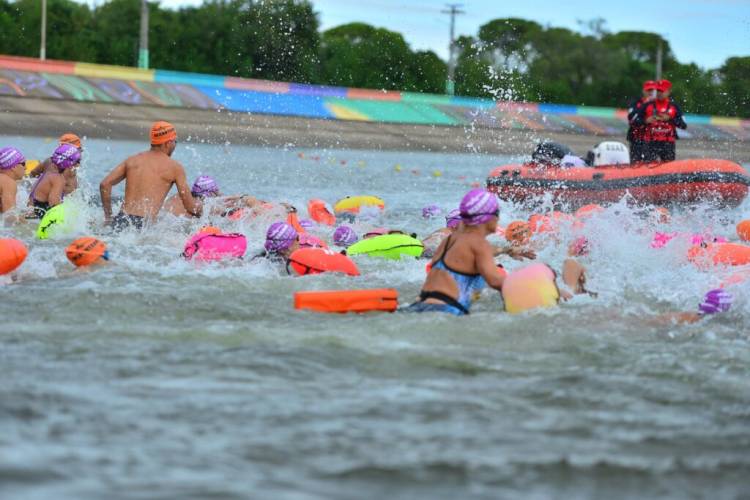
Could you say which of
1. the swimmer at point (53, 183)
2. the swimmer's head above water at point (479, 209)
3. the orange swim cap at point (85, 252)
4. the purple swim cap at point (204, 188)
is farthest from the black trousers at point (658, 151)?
the orange swim cap at point (85, 252)

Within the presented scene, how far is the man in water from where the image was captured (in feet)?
41.1

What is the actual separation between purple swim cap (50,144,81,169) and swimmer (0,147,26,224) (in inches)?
16.9

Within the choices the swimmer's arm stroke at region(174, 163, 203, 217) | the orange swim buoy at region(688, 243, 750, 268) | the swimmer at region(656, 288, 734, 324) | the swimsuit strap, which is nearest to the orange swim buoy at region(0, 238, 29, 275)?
the swimmer's arm stroke at region(174, 163, 203, 217)

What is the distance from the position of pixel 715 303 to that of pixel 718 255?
2.50 metres

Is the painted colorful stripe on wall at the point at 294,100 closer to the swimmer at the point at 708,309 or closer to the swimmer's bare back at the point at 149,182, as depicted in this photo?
the swimmer's bare back at the point at 149,182

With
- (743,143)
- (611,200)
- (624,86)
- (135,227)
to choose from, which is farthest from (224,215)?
(624,86)

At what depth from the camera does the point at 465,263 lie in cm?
856

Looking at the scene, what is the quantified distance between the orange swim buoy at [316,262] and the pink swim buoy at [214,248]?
0.71 metres

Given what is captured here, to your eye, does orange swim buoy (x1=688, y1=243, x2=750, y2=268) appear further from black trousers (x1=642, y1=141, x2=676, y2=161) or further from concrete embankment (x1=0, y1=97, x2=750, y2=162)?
concrete embankment (x1=0, y1=97, x2=750, y2=162)

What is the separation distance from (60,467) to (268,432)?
1.10 metres

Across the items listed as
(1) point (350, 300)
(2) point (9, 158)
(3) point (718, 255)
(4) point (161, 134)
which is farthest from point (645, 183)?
(1) point (350, 300)

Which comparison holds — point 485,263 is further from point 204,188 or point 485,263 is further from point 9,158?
point 9,158

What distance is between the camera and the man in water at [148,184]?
12.5 metres

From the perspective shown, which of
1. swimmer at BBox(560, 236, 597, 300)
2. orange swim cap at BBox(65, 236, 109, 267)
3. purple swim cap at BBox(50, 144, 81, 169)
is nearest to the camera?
swimmer at BBox(560, 236, 597, 300)
